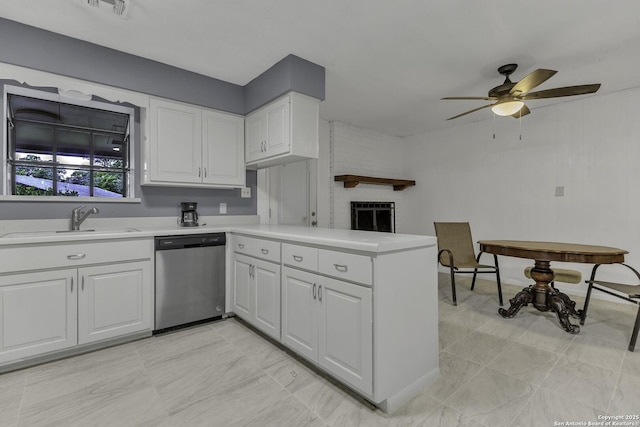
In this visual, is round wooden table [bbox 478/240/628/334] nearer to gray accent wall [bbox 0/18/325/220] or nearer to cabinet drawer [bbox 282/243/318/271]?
cabinet drawer [bbox 282/243/318/271]

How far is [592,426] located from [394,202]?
425cm

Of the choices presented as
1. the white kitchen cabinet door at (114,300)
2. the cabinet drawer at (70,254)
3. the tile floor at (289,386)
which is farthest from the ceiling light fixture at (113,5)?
the tile floor at (289,386)

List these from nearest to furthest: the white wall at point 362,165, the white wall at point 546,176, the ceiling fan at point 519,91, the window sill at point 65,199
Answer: the window sill at point 65,199 < the ceiling fan at point 519,91 < the white wall at point 546,176 < the white wall at point 362,165

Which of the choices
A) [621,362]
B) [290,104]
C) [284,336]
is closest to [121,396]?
[284,336]

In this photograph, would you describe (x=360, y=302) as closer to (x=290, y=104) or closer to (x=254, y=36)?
(x=290, y=104)

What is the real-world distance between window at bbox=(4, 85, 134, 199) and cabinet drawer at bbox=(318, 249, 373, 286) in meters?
2.20

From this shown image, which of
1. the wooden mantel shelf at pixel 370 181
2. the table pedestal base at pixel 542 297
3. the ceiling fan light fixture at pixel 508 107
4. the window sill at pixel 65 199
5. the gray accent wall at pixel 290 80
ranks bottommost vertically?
the table pedestal base at pixel 542 297

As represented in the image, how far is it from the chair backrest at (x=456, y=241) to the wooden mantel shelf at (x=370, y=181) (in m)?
1.36

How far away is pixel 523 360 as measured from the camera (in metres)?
2.14

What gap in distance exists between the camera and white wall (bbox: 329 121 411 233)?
4699 mm

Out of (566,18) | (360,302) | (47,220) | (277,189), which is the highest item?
(566,18)

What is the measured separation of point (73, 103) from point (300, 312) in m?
2.83

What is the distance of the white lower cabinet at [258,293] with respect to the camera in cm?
227

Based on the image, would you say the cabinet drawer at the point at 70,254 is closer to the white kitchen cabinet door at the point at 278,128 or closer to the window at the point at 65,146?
the window at the point at 65,146
